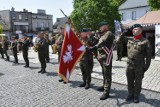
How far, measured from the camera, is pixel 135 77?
6332mm

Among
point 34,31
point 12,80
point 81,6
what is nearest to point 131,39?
point 12,80

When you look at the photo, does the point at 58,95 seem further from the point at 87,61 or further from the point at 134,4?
the point at 134,4

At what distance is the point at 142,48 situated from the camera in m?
6.13

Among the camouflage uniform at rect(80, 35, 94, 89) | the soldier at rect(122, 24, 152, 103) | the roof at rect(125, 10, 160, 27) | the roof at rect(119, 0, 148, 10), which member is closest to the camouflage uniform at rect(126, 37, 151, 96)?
the soldier at rect(122, 24, 152, 103)

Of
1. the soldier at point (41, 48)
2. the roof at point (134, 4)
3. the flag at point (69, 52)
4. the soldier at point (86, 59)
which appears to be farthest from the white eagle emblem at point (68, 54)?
the roof at point (134, 4)

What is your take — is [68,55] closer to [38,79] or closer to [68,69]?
[68,69]

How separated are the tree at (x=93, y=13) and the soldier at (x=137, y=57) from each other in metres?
25.7

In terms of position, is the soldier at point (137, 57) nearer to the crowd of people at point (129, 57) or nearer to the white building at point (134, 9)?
the crowd of people at point (129, 57)

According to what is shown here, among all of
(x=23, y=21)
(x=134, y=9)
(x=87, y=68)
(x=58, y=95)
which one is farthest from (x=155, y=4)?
(x=23, y=21)

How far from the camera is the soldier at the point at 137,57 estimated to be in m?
6.11

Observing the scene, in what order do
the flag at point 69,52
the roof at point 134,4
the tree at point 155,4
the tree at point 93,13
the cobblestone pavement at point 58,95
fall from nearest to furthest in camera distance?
the cobblestone pavement at point 58,95 → the flag at point 69,52 → the tree at point 155,4 → the tree at point 93,13 → the roof at point 134,4

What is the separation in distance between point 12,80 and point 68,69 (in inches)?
129

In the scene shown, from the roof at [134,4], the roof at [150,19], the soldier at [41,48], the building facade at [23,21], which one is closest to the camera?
the soldier at [41,48]

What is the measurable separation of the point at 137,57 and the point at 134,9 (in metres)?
49.8
